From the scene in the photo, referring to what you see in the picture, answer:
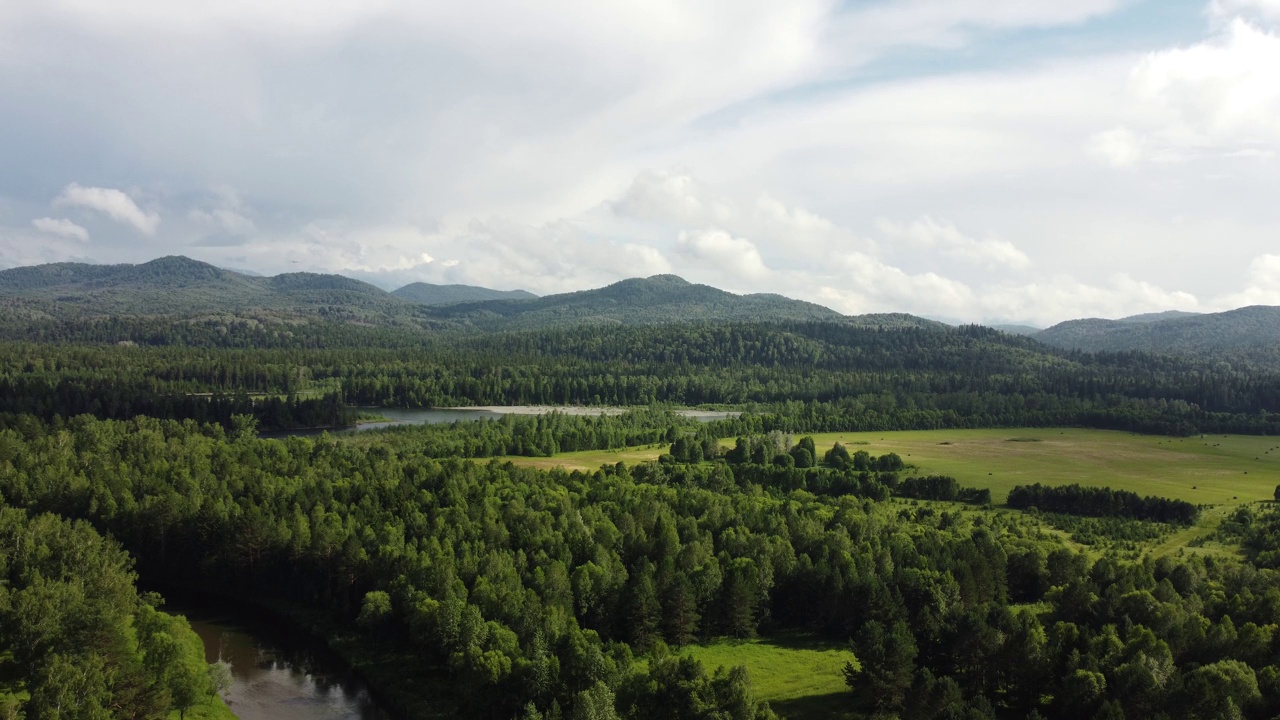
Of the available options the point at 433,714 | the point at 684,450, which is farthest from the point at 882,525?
the point at 684,450

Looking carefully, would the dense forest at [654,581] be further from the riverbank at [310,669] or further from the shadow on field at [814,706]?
the riverbank at [310,669]

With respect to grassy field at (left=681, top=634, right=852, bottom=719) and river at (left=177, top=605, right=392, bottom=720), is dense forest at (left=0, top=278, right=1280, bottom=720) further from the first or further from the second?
river at (left=177, top=605, right=392, bottom=720)

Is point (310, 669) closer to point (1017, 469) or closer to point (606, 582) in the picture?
point (606, 582)

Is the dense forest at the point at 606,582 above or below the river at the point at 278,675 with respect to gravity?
above

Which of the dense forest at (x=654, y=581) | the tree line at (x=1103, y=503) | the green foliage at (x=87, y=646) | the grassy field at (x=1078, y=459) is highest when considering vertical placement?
the grassy field at (x=1078, y=459)

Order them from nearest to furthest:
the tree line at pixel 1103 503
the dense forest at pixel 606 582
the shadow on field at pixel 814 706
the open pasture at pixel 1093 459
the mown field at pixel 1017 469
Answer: the dense forest at pixel 606 582, the shadow on field at pixel 814 706, the mown field at pixel 1017 469, the tree line at pixel 1103 503, the open pasture at pixel 1093 459

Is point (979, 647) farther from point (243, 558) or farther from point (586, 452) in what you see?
point (586, 452)

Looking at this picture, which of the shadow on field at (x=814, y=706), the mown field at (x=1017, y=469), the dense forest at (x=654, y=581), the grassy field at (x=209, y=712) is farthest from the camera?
the mown field at (x=1017, y=469)

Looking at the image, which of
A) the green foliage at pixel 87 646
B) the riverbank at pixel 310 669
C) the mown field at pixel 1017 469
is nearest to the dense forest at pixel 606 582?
the green foliage at pixel 87 646
